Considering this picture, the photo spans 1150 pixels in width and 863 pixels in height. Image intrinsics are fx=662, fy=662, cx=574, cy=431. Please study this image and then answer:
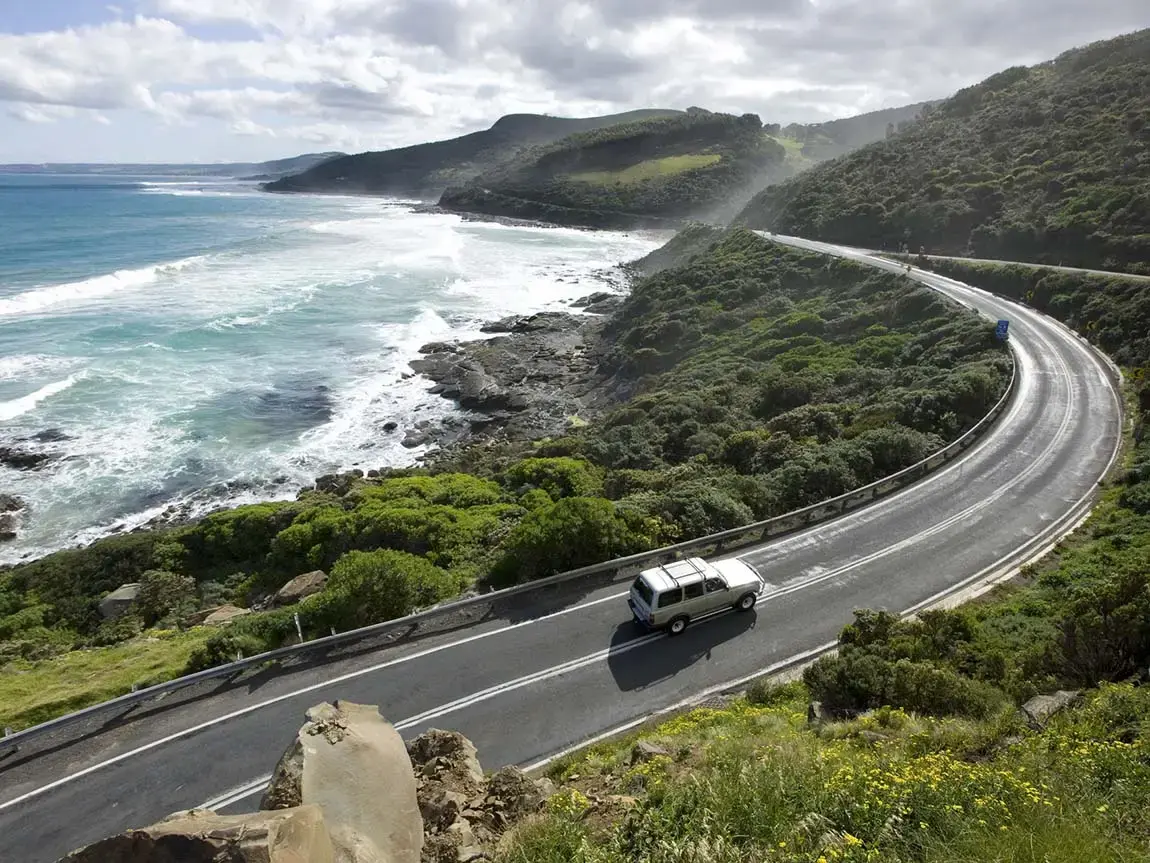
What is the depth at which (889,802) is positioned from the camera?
5746 mm

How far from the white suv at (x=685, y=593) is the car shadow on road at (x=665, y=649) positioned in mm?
260

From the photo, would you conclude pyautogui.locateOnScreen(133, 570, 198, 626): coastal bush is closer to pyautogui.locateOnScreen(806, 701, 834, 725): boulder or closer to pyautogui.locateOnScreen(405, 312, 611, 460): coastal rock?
pyautogui.locateOnScreen(405, 312, 611, 460): coastal rock

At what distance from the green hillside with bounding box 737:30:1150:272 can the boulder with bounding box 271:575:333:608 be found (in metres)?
46.9

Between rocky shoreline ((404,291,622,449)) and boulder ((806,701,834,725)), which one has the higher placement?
boulder ((806,701,834,725))

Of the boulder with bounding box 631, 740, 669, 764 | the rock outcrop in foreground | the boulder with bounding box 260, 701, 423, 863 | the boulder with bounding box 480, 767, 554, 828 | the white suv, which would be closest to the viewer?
the rock outcrop in foreground

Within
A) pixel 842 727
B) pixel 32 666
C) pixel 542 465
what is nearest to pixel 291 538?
pixel 32 666

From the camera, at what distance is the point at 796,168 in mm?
159250

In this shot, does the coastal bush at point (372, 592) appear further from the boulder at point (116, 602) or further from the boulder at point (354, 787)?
the boulder at point (116, 602)

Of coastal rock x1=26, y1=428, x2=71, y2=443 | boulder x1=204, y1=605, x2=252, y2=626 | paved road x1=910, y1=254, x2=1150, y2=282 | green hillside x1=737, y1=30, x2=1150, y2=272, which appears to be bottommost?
coastal rock x1=26, y1=428, x2=71, y2=443

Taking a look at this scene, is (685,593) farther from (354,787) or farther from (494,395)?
(494,395)

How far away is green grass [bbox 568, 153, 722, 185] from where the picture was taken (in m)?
146

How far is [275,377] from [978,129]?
7388 centimetres

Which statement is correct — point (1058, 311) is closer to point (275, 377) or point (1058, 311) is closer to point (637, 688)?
point (637, 688)

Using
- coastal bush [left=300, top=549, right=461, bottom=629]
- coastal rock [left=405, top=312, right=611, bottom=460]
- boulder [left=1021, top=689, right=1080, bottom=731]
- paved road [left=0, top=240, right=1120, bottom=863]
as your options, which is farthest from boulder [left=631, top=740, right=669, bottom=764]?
coastal rock [left=405, top=312, right=611, bottom=460]
